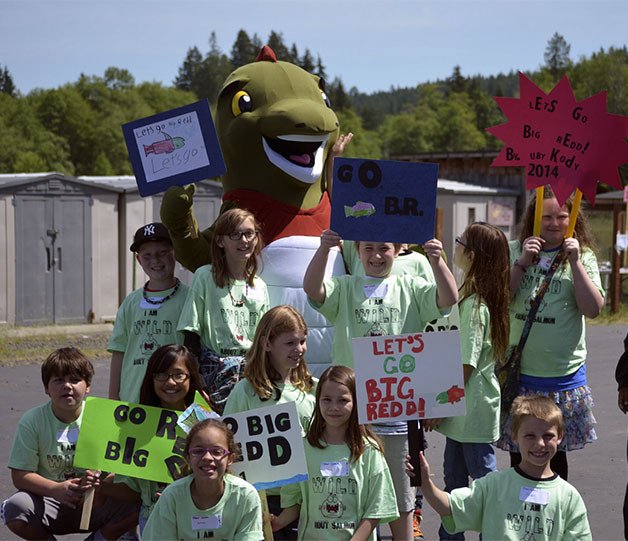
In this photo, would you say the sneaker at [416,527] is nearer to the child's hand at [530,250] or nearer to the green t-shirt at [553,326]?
the green t-shirt at [553,326]

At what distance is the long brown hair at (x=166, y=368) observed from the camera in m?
4.60

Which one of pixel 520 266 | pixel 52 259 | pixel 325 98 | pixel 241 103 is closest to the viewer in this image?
pixel 520 266

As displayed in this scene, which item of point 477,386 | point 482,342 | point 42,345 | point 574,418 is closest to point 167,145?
point 482,342

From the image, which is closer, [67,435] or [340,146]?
[67,435]

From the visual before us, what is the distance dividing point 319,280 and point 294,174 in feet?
4.80

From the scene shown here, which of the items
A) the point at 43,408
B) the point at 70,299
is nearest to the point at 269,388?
the point at 43,408

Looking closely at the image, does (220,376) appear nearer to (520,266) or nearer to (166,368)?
(166,368)

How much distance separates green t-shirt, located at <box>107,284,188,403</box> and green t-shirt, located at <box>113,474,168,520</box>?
0.42 metres

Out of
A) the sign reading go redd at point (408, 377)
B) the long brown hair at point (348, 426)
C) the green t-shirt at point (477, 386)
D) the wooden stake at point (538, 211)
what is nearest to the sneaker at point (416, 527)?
the green t-shirt at point (477, 386)

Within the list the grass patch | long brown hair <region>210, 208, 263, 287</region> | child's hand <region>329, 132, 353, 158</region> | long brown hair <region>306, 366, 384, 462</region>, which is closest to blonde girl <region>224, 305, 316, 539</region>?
long brown hair <region>306, 366, 384, 462</region>

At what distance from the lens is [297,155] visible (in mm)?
6082

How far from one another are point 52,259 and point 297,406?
40.5ft

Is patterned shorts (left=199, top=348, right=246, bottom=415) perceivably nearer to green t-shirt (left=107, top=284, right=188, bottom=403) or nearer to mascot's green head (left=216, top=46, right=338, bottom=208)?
green t-shirt (left=107, top=284, right=188, bottom=403)

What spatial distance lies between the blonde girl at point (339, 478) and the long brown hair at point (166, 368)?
2.32 ft
